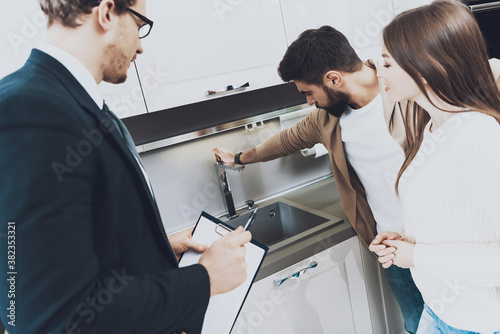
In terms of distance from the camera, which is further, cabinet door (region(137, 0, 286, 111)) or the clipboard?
cabinet door (region(137, 0, 286, 111))

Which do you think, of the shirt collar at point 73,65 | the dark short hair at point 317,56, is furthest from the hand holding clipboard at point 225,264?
the dark short hair at point 317,56

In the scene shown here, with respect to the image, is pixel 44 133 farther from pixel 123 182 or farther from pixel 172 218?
pixel 172 218

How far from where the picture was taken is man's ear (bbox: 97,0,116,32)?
51 centimetres

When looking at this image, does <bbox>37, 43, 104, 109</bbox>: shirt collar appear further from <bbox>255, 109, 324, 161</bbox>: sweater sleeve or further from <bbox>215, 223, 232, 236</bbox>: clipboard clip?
<bbox>255, 109, 324, 161</bbox>: sweater sleeve

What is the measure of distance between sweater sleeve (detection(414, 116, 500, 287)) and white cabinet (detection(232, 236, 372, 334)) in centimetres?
50

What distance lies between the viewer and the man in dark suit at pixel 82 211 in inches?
15.1

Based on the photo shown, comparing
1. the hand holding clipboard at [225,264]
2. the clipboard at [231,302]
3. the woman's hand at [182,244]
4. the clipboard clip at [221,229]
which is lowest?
the clipboard at [231,302]

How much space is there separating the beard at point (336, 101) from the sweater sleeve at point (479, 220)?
0.57m

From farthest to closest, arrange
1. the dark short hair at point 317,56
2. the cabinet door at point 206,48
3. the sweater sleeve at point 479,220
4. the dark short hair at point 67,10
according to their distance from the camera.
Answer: the dark short hair at point 317,56 → the cabinet door at point 206,48 → the sweater sleeve at point 479,220 → the dark short hair at point 67,10

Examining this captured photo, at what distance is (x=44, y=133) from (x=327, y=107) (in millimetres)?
1015

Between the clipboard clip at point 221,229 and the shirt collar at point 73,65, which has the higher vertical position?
the shirt collar at point 73,65

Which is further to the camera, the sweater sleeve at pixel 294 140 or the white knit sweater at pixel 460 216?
the sweater sleeve at pixel 294 140

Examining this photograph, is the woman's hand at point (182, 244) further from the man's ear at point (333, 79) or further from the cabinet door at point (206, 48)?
the man's ear at point (333, 79)

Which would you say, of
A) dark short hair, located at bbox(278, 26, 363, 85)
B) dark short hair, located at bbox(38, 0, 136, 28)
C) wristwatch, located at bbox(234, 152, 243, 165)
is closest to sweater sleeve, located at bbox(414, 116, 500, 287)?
dark short hair, located at bbox(278, 26, 363, 85)
